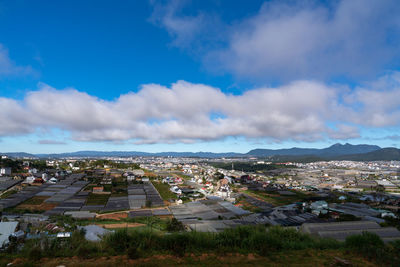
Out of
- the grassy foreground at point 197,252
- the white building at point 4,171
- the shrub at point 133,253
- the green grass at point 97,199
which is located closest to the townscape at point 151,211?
the green grass at point 97,199

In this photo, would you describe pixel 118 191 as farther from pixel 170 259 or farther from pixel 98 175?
pixel 170 259

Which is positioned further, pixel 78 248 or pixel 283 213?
pixel 283 213

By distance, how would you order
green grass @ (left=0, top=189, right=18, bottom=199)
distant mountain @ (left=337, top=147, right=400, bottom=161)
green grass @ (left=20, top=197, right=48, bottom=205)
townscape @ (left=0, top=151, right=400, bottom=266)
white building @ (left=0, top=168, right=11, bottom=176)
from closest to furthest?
townscape @ (left=0, top=151, right=400, bottom=266) → green grass @ (left=20, top=197, right=48, bottom=205) → green grass @ (left=0, top=189, right=18, bottom=199) → white building @ (left=0, top=168, right=11, bottom=176) → distant mountain @ (left=337, top=147, right=400, bottom=161)

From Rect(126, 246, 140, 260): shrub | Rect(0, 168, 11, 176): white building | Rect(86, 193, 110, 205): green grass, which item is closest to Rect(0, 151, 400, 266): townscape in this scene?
Rect(86, 193, 110, 205): green grass

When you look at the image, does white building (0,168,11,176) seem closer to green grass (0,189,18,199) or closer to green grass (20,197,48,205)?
green grass (0,189,18,199)

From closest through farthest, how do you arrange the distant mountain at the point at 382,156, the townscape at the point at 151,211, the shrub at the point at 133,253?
the shrub at the point at 133,253 → the townscape at the point at 151,211 → the distant mountain at the point at 382,156

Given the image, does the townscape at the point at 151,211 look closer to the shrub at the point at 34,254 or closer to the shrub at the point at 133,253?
the shrub at the point at 133,253

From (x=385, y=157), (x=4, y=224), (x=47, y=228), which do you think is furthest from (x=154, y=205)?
(x=385, y=157)

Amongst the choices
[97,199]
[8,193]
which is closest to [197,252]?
[97,199]
